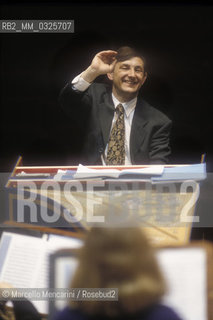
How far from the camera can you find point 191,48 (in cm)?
394

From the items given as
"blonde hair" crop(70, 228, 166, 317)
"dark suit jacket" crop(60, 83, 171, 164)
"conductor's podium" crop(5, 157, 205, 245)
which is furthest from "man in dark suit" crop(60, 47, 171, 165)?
"blonde hair" crop(70, 228, 166, 317)

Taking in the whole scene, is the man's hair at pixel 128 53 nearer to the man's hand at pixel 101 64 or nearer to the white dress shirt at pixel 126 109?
the man's hand at pixel 101 64

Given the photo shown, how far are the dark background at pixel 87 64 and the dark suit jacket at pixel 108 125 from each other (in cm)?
8

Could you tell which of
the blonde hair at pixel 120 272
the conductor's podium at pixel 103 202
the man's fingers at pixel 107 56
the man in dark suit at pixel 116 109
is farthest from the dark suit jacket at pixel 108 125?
the blonde hair at pixel 120 272

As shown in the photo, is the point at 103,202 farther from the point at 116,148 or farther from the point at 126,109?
the point at 126,109

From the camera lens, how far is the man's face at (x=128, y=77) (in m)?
3.87

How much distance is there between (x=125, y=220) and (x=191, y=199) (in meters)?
0.45

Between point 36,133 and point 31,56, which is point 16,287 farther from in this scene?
point 31,56

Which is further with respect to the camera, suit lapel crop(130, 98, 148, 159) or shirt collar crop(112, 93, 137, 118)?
shirt collar crop(112, 93, 137, 118)

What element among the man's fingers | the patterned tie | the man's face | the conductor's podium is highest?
the man's fingers

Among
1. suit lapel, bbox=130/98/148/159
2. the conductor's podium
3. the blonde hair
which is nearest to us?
the blonde hair

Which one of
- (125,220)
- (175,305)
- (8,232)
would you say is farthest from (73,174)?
(175,305)

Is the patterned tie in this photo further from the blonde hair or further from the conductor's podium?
the blonde hair

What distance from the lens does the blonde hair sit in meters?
1.95
